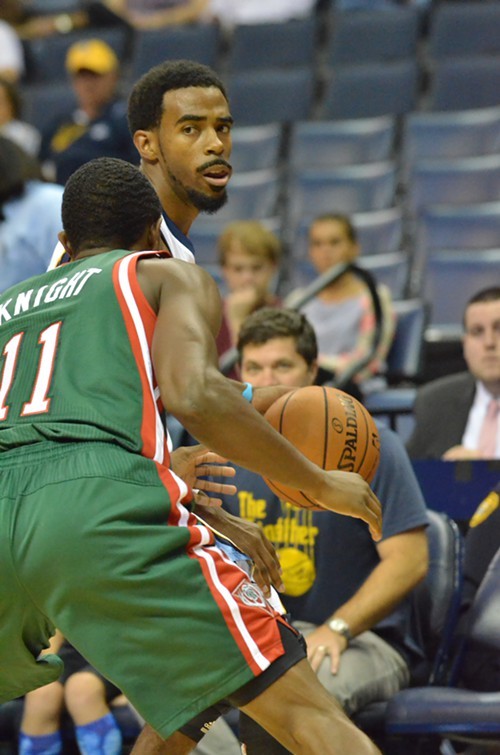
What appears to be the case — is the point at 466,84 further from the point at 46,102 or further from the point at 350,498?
the point at 350,498

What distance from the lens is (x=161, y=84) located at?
343 cm

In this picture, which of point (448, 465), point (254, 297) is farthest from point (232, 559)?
point (254, 297)

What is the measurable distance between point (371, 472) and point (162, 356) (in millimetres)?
826

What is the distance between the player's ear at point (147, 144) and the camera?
11.3ft

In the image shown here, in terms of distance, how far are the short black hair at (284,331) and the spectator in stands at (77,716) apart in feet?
3.92

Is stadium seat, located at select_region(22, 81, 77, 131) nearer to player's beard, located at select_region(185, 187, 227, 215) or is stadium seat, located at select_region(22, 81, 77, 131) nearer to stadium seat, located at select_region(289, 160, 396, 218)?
stadium seat, located at select_region(289, 160, 396, 218)

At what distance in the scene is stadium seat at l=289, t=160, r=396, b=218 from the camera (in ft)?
26.8

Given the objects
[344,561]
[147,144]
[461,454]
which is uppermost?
[147,144]

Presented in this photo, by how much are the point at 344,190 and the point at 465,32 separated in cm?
174

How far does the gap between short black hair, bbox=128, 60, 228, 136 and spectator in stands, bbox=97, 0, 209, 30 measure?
24.3 ft

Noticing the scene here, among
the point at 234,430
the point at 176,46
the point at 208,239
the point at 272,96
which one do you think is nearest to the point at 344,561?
the point at 234,430

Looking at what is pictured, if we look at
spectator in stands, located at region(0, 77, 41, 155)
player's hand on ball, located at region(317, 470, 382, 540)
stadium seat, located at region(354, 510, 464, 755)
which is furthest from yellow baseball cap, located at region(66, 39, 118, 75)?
player's hand on ball, located at region(317, 470, 382, 540)

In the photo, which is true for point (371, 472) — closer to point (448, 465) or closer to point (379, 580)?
point (379, 580)

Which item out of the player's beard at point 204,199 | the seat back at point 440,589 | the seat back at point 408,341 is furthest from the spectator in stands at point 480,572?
the seat back at point 408,341
